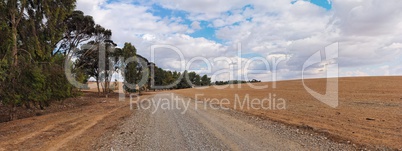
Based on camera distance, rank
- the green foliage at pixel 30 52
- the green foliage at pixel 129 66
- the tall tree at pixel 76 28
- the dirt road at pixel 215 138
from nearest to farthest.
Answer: the dirt road at pixel 215 138 < the green foliage at pixel 30 52 < the tall tree at pixel 76 28 < the green foliage at pixel 129 66

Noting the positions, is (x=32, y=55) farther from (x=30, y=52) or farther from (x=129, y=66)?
(x=129, y=66)

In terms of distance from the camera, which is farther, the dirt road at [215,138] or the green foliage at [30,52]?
the green foliage at [30,52]

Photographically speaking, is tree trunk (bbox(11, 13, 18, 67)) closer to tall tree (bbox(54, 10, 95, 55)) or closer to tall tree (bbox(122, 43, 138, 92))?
tall tree (bbox(54, 10, 95, 55))

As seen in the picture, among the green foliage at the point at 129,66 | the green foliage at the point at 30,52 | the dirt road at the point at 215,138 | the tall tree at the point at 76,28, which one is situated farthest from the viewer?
the green foliage at the point at 129,66

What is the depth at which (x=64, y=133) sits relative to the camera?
1190cm

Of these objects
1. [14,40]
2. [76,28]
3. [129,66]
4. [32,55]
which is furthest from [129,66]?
[14,40]

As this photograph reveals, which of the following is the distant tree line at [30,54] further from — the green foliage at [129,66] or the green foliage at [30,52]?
the green foliage at [129,66]

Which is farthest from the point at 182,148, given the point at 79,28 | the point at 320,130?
the point at 79,28

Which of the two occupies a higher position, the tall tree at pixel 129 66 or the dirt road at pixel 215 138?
the tall tree at pixel 129 66

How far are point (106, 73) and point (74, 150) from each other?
44.9 meters

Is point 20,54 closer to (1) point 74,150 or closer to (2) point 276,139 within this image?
(1) point 74,150

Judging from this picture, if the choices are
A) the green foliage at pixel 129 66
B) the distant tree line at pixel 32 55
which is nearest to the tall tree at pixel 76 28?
the distant tree line at pixel 32 55

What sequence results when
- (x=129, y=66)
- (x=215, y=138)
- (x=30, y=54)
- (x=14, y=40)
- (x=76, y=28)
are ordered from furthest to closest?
(x=129, y=66) → (x=76, y=28) → (x=30, y=54) → (x=14, y=40) → (x=215, y=138)

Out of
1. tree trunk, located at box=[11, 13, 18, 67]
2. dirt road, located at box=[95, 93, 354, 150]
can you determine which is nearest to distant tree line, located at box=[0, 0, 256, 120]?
tree trunk, located at box=[11, 13, 18, 67]
